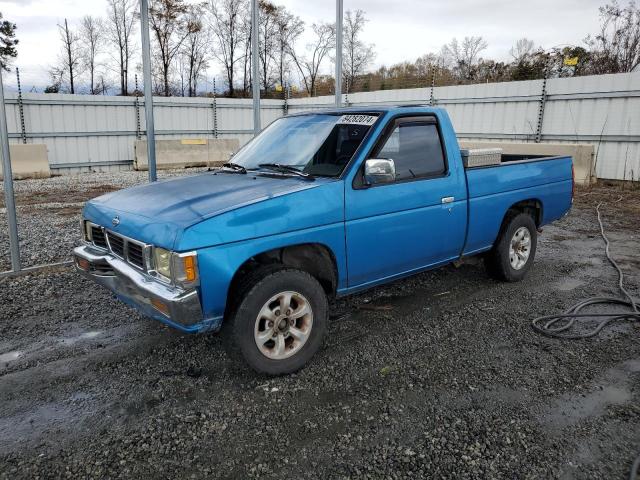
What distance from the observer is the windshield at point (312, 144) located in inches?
157

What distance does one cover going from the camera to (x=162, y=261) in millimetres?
3166

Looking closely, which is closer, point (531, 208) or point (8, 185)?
point (8, 185)

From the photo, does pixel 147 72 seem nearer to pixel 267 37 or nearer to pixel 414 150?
pixel 414 150

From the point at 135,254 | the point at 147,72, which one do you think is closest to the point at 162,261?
the point at 135,254

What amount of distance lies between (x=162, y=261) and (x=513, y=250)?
4.14m

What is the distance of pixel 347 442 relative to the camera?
284cm

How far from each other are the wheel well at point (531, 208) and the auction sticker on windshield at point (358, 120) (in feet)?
7.17

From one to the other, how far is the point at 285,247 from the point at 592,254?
5551mm

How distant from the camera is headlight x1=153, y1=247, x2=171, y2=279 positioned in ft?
10.2

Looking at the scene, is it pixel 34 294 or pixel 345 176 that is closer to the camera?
pixel 345 176

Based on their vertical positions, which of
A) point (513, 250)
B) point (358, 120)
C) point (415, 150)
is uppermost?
point (358, 120)

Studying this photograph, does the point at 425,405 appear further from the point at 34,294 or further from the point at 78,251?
the point at 34,294

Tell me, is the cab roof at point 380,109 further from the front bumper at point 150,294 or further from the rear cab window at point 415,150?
the front bumper at point 150,294

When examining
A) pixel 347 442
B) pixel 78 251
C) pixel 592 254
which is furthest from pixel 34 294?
pixel 592 254
